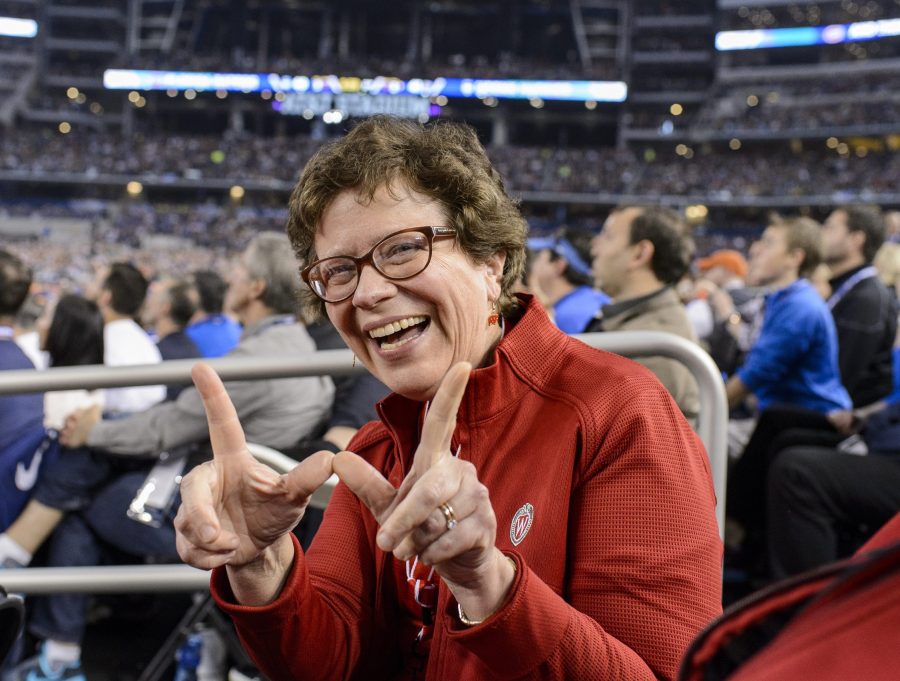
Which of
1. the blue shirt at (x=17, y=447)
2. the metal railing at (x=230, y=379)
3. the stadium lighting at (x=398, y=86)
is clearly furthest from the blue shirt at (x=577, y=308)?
the stadium lighting at (x=398, y=86)

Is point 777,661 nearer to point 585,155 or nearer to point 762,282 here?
point 762,282

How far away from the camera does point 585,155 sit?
4388 cm

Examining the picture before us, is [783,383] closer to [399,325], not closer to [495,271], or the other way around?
[495,271]

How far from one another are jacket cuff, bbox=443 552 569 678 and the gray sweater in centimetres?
206

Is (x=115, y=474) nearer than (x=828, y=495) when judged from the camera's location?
No

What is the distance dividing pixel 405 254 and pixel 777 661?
3.13 feet

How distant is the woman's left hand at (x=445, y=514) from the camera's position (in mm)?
998

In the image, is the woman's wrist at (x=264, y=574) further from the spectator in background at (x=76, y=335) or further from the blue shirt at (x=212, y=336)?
the blue shirt at (x=212, y=336)

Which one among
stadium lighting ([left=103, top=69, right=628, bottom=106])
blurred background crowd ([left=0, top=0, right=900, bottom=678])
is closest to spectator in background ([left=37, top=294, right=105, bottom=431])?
blurred background crowd ([left=0, top=0, right=900, bottom=678])

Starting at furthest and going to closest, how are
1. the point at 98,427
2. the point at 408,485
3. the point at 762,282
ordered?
the point at 762,282, the point at 98,427, the point at 408,485

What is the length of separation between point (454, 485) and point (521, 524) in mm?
361

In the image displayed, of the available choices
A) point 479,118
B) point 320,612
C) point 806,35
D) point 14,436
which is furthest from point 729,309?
point 806,35

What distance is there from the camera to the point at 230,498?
1264 mm

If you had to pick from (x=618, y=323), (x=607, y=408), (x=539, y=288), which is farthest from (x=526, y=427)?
(x=539, y=288)
